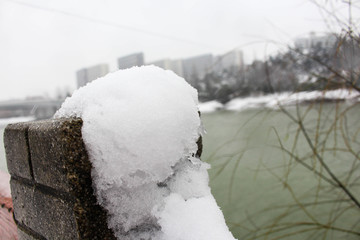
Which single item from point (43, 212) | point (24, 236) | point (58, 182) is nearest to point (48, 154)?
Answer: point (58, 182)

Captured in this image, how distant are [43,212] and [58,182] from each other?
0.50 feet

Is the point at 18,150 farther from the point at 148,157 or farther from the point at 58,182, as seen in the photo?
the point at 148,157

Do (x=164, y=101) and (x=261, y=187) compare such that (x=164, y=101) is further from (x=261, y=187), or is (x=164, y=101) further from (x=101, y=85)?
(x=261, y=187)

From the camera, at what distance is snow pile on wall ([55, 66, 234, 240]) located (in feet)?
1.84

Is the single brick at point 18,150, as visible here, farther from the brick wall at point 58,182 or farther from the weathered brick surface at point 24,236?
the weathered brick surface at point 24,236

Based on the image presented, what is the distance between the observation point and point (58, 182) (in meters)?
0.60

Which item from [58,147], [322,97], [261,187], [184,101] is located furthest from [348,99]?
[261,187]

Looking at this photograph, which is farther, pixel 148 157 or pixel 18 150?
pixel 18 150

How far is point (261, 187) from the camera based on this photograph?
26.5ft

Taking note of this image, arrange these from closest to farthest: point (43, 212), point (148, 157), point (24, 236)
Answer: point (148, 157) < point (43, 212) < point (24, 236)

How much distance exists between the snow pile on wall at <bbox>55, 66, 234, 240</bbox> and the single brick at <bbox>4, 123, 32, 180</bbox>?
0.20 meters

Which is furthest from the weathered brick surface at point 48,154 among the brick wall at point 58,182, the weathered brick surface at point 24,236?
the weathered brick surface at point 24,236

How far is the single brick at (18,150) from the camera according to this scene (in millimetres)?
727

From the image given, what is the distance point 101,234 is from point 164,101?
0.32 metres
